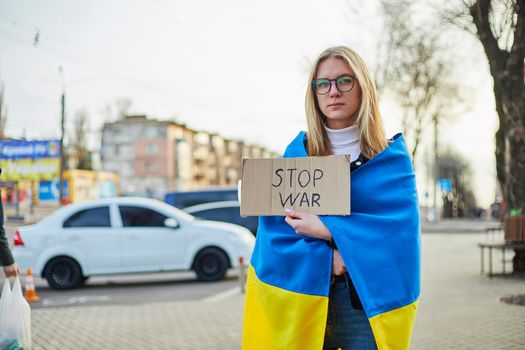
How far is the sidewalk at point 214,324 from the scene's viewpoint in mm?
6633

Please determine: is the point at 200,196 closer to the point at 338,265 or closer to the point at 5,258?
the point at 5,258

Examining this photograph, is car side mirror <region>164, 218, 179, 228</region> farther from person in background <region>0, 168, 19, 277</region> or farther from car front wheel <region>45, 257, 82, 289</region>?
person in background <region>0, 168, 19, 277</region>

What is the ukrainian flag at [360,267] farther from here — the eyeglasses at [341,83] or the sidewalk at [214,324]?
the sidewalk at [214,324]

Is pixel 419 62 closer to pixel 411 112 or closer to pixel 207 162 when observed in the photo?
pixel 411 112

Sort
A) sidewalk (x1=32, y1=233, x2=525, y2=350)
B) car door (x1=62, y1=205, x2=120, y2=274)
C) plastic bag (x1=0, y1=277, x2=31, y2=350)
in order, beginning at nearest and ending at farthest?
plastic bag (x1=0, y1=277, x2=31, y2=350) → sidewalk (x1=32, y1=233, x2=525, y2=350) → car door (x1=62, y1=205, x2=120, y2=274)

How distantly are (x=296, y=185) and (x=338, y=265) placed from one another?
0.38 meters

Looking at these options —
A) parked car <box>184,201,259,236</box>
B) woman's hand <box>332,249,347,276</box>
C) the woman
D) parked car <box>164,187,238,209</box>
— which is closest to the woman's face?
the woman

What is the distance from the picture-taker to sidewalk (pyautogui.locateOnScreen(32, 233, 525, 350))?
261 inches

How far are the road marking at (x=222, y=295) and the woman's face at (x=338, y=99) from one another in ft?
25.5

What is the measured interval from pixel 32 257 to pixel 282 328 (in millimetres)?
11017

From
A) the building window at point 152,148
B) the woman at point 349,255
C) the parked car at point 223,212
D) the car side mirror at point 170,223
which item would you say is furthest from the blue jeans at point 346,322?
the building window at point 152,148

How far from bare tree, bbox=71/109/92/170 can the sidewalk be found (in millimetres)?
59255

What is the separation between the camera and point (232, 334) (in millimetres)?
7152

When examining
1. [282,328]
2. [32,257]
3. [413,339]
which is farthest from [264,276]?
[32,257]
